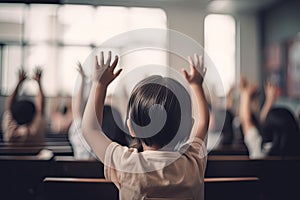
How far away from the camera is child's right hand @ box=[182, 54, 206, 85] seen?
1.31 m

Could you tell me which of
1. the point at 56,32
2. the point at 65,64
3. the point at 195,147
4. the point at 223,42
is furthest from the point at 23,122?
the point at 223,42

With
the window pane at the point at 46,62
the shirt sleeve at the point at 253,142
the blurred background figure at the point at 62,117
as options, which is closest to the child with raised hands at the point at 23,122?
the blurred background figure at the point at 62,117

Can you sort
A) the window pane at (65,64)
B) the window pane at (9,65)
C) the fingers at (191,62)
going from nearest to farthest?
the fingers at (191,62)
the window pane at (9,65)
the window pane at (65,64)

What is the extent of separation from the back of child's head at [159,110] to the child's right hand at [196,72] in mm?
114

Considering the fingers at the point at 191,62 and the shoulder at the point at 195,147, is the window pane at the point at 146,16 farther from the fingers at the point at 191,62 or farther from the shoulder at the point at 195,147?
the shoulder at the point at 195,147

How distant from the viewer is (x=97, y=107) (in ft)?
3.97

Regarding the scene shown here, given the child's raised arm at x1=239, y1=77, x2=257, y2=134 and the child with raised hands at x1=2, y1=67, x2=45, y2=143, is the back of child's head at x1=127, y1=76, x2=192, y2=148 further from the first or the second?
the child's raised arm at x1=239, y1=77, x2=257, y2=134

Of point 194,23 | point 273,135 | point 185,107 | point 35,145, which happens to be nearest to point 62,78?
point 194,23

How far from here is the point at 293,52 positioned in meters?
8.01

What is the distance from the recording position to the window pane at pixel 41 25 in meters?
8.55

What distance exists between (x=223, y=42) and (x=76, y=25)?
2.93 m

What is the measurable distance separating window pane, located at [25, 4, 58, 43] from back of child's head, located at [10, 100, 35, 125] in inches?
A: 234

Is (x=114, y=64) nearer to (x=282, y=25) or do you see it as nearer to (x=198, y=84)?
(x=198, y=84)

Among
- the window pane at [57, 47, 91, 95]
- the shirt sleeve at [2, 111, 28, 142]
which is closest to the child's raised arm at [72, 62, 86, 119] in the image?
the shirt sleeve at [2, 111, 28, 142]
